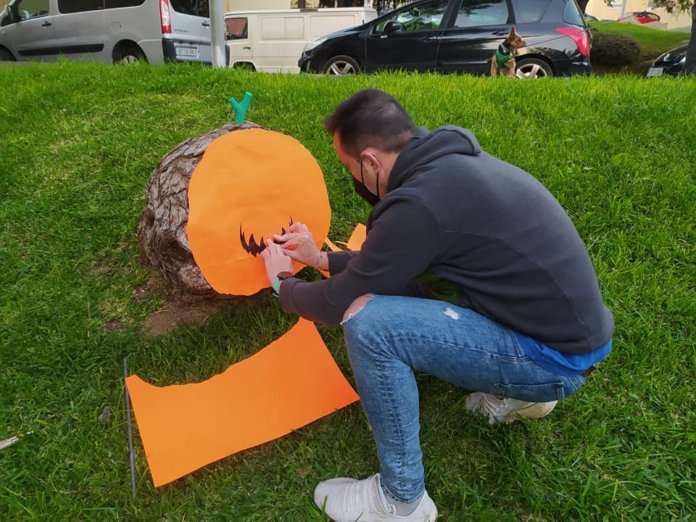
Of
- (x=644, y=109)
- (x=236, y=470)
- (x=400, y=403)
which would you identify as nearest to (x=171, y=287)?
(x=236, y=470)

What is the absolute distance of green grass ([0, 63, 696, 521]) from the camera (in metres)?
1.75

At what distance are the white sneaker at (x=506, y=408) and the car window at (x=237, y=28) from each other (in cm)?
1076

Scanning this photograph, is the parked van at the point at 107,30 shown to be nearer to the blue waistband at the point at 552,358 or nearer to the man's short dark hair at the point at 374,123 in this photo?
the man's short dark hair at the point at 374,123

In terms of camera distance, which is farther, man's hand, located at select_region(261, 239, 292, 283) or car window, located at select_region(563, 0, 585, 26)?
car window, located at select_region(563, 0, 585, 26)

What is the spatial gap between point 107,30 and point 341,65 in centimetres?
375

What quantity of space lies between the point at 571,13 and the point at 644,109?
392 centimetres

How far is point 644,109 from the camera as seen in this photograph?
3576 mm

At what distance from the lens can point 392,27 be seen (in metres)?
7.20

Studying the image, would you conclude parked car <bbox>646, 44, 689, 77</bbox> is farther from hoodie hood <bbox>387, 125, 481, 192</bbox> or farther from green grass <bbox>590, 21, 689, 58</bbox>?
hoodie hood <bbox>387, 125, 481, 192</bbox>

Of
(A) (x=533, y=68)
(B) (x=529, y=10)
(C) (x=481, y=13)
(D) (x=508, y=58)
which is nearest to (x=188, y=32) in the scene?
(C) (x=481, y=13)

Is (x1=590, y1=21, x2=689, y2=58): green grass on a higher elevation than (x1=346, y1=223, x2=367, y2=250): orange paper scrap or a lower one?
higher

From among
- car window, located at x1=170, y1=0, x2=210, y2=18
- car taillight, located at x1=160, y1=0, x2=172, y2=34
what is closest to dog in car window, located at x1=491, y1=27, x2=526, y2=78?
car taillight, located at x1=160, y1=0, x2=172, y2=34

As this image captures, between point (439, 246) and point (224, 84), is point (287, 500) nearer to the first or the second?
point (439, 246)

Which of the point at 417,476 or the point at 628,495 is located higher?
the point at 417,476
